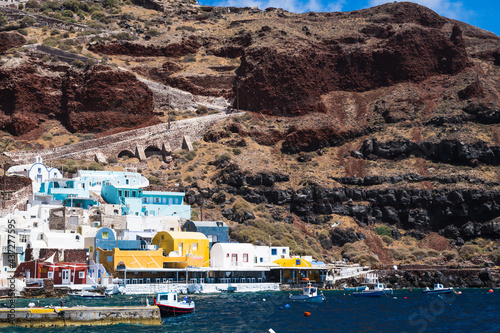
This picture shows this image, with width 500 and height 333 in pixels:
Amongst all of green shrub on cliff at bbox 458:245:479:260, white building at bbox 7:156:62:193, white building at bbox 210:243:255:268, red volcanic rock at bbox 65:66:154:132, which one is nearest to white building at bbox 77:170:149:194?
white building at bbox 7:156:62:193

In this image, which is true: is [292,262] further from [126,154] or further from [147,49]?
[147,49]

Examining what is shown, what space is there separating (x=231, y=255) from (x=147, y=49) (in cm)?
6631

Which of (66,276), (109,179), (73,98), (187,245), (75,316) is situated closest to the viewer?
(75,316)

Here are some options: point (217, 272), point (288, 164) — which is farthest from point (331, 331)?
point (288, 164)

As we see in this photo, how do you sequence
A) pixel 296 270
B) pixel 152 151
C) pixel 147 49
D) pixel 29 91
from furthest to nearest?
pixel 147 49, pixel 29 91, pixel 152 151, pixel 296 270

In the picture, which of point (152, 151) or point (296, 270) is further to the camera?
point (152, 151)

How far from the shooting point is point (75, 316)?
45.8m

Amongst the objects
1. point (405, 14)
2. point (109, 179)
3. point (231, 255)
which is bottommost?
point (231, 255)

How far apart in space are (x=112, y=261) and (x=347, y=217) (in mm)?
37826

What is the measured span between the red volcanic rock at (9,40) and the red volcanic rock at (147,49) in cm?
1237

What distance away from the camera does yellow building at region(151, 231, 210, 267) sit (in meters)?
76.2

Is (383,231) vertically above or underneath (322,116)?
underneath

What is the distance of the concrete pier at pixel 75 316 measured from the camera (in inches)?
1758

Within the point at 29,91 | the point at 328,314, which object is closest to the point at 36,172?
the point at 29,91
